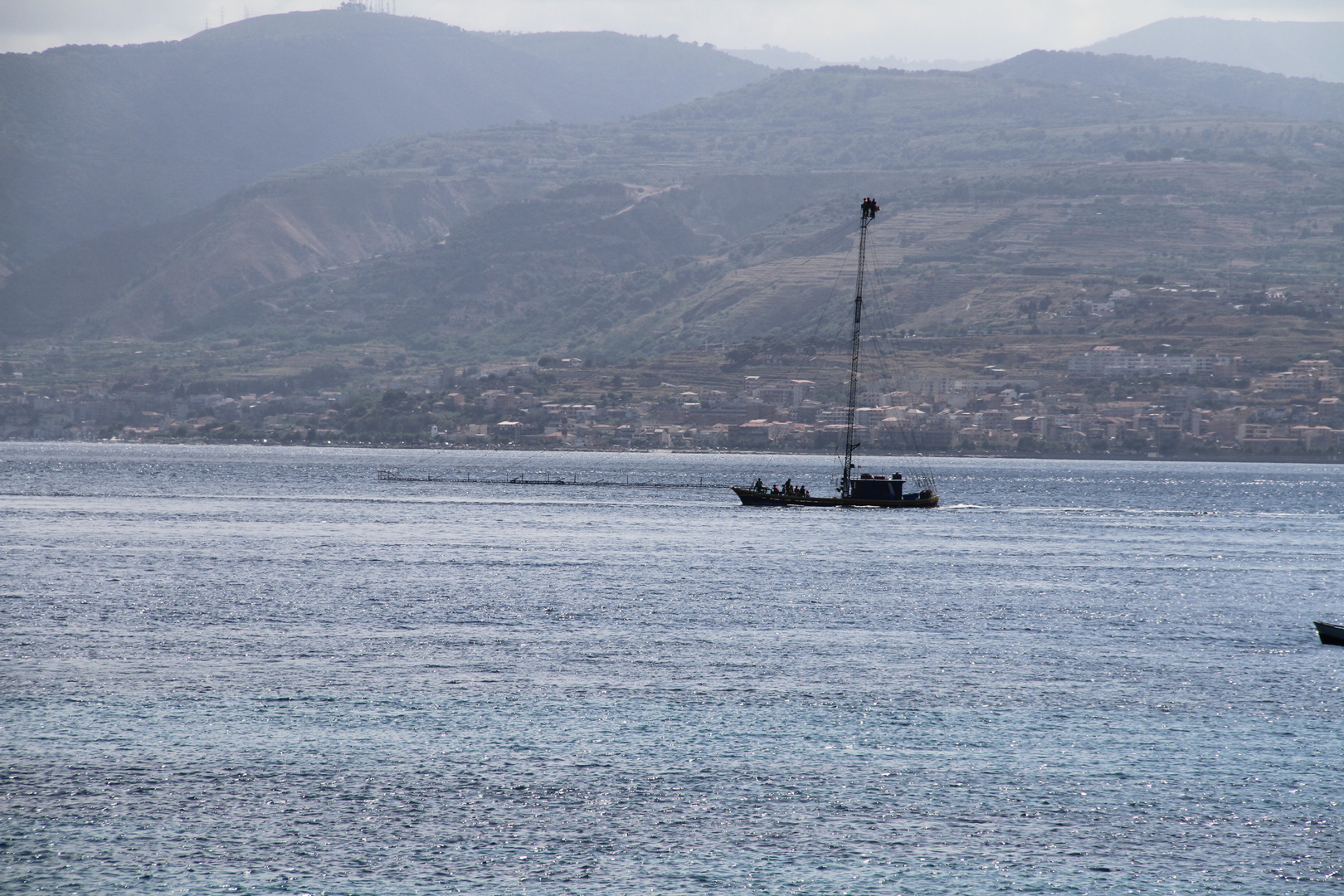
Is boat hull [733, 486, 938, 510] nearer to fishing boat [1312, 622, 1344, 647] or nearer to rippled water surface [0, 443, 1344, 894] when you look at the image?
rippled water surface [0, 443, 1344, 894]

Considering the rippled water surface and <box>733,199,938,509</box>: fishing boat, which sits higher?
<box>733,199,938,509</box>: fishing boat

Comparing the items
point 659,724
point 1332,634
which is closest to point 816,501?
point 1332,634

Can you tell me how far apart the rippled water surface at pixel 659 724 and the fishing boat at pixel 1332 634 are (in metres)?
1.01

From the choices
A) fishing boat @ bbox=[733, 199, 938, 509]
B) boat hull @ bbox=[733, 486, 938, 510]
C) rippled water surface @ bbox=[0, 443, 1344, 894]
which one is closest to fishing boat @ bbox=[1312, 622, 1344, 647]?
rippled water surface @ bbox=[0, 443, 1344, 894]

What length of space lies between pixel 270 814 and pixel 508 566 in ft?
138

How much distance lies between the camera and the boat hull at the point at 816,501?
359 feet

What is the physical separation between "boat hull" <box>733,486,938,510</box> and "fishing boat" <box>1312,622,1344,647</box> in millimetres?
61331

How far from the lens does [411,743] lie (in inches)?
1217

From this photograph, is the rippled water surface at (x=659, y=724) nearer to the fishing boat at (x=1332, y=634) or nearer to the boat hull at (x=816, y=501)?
the fishing boat at (x=1332, y=634)

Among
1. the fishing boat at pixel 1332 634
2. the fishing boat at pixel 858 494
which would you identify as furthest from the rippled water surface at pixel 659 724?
the fishing boat at pixel 858 494

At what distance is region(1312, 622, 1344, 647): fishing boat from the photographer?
46.8m

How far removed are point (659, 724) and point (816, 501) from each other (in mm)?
77443

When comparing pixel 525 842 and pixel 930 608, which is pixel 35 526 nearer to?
pixel 930 608

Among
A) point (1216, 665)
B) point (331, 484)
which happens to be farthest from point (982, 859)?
point (331, 484)
